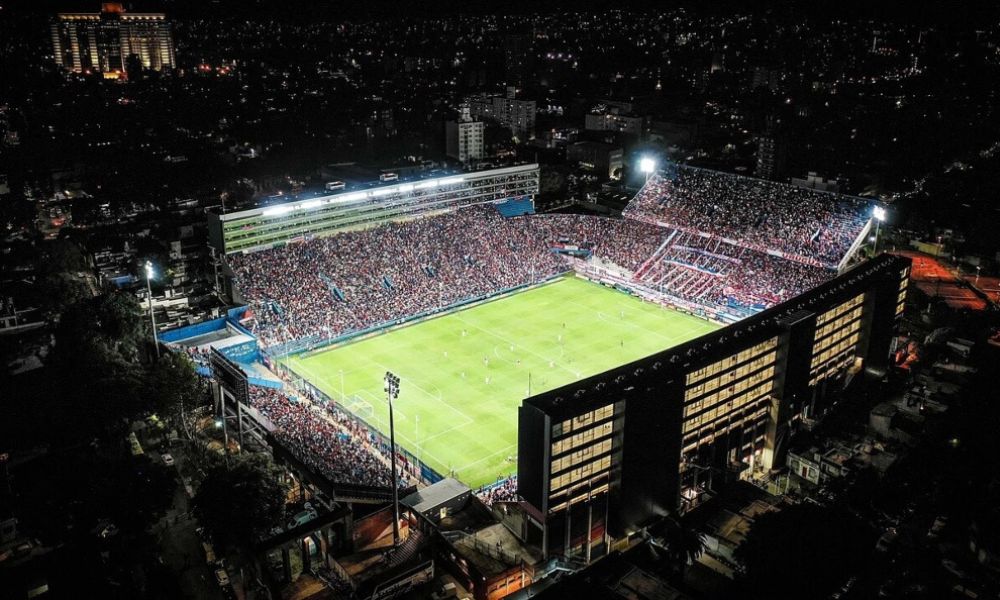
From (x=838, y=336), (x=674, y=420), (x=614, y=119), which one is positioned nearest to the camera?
(x=674, y=420)

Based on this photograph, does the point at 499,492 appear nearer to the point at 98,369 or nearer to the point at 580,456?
the point at 580,456

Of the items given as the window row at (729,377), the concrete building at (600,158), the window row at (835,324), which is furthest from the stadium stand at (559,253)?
the concrete building at (600,158)

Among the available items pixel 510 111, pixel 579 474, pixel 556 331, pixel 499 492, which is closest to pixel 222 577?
pixel 499 492

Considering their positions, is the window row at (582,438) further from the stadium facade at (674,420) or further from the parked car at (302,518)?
the parked car at (302,518)

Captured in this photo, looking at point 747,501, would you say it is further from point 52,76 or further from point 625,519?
point 52,76

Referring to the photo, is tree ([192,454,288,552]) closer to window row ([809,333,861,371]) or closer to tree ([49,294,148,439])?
tree ([49,294,148,439])

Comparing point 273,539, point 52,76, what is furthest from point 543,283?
point 52,76

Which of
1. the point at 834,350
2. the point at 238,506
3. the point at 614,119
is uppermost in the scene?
the point at 614,119
